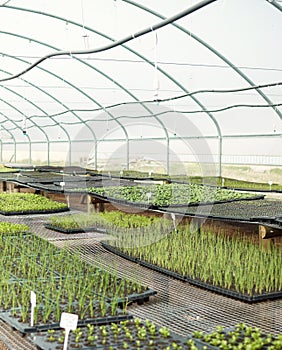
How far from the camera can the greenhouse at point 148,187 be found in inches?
138

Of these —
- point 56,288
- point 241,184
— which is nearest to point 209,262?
point 56,288

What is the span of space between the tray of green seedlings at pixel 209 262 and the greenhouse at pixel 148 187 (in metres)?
0.02

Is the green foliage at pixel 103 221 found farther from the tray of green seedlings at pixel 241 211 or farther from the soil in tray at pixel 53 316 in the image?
the soil in tray at pixel 53 316

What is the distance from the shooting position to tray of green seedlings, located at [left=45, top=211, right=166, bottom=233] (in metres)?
6.86

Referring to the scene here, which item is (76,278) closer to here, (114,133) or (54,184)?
(54,184)

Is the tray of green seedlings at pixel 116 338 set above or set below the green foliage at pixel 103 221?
below

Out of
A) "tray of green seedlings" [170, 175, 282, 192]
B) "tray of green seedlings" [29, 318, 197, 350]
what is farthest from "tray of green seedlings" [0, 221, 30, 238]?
"tray of green seedlings" [170, 175, 282, 192]

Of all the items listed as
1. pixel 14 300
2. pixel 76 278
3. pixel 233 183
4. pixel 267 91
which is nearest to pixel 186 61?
pixel 267 91

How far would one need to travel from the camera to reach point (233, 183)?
11.1 meters

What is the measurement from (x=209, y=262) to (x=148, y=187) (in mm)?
4743

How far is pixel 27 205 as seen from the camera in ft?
28.3

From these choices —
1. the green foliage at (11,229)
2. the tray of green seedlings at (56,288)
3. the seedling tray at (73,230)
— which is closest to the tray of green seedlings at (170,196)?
the seedling tray at (73,230)

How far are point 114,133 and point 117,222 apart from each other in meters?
9.46

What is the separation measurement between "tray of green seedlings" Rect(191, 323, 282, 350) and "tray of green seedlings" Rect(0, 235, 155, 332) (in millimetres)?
741
